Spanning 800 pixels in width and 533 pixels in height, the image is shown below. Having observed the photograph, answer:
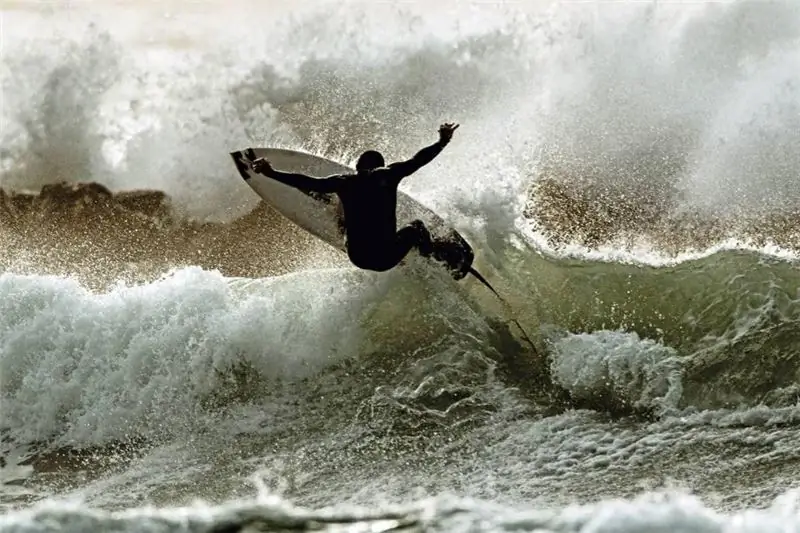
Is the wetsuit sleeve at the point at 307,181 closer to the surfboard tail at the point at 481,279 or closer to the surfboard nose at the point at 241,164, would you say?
the surfboard tail at the point at 481,279

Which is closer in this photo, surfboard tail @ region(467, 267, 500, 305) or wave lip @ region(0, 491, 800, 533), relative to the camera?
wave lip @ region(0, 491, 800, 533)

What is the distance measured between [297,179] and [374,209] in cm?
58

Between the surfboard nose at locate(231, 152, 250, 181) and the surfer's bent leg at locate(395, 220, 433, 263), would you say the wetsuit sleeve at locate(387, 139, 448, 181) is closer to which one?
the surfer's bent leg at locate(395, 220, 433, 263)

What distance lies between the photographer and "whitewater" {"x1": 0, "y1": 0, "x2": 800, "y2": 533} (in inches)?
211

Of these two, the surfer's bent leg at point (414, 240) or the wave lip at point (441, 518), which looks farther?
the surfer's bent leg at point (414, 240)

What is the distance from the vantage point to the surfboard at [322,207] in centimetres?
703

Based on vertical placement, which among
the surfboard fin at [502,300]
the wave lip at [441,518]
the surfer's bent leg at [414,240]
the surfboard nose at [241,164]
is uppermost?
the surfboard nose at [241,164]

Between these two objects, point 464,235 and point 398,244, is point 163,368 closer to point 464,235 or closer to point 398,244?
point 398,244

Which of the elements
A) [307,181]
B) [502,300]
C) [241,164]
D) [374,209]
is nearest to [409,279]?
[502,300]

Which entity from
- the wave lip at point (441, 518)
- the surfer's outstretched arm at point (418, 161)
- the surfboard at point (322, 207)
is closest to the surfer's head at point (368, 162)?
the surfer's outstretched arm at point (418, 161)

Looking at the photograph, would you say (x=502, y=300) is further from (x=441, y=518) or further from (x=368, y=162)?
(x=441, y=518)

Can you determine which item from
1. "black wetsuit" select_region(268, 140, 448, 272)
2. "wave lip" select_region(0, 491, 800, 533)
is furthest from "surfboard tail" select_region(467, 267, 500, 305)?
"wave lip" select_region(0, 491, 800, 533)

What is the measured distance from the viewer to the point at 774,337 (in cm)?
624

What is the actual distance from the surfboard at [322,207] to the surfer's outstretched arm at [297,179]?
2.96ft
